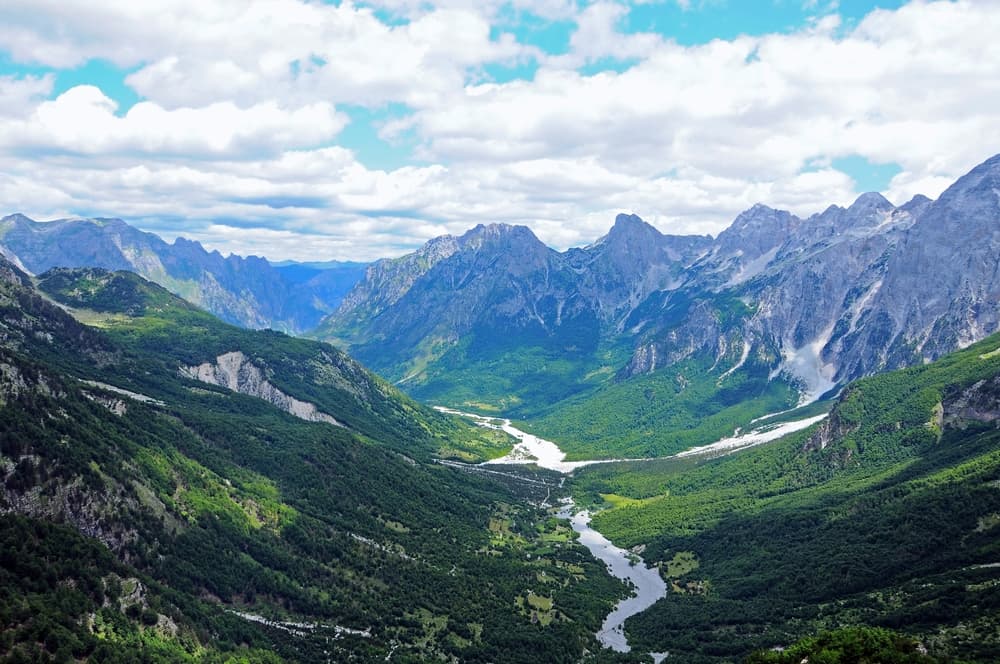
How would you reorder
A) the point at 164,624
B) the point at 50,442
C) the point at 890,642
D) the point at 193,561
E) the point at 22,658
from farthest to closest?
the point at 193,561 < the point at 50,442 < the point at 164,624 < the point at 890,642 < the point at 22,658

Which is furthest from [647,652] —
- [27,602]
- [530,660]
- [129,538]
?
[27,602]

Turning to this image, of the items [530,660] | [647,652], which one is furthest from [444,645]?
[647,652]

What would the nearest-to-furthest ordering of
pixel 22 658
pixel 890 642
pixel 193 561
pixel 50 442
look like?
1. pixel 22 658
2. pixel 890 642
3. pixel 50 442
4. pixel 193 561

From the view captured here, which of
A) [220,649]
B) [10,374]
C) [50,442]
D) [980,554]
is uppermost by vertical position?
[10,374]

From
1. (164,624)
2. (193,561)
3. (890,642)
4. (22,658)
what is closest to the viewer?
(22,658)

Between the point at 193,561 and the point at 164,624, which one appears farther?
the point at 193,561

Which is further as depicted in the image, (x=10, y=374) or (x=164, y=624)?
(x=10, y=374)

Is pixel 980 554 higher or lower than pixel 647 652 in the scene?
higher

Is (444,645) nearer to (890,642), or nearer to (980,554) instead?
(890,642)

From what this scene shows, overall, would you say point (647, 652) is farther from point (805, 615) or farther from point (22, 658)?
point (22, 658)
